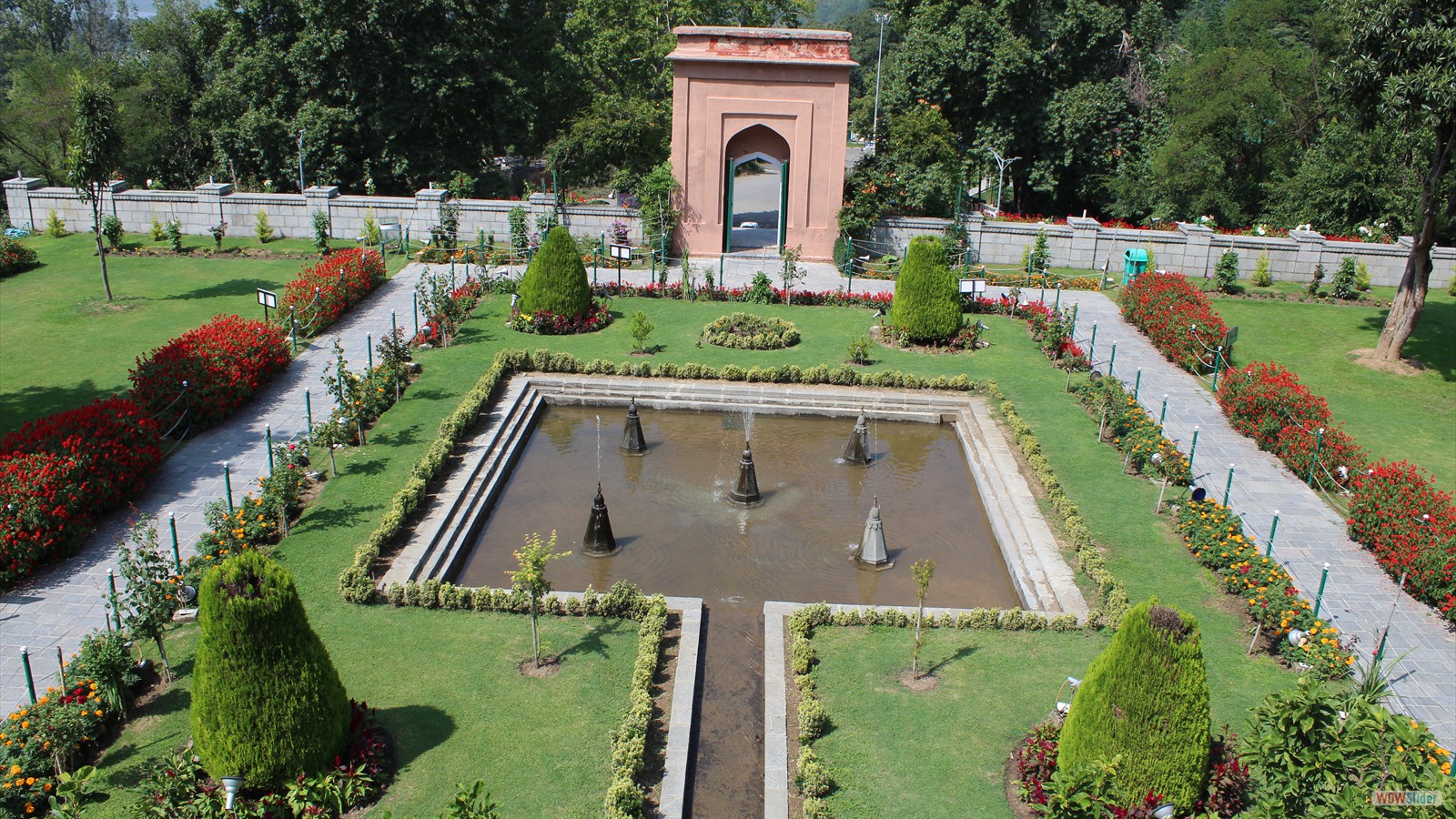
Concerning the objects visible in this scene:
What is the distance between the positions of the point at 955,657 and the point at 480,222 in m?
20.4

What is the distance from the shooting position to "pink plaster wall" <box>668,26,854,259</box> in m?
25.5

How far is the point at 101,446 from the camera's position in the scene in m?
12.5

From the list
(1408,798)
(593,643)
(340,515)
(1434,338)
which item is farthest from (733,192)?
(1408,798)

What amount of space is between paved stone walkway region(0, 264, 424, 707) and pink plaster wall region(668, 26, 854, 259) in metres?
8.97

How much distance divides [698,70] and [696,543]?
53.2 feet

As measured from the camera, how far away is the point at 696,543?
41.7 ft

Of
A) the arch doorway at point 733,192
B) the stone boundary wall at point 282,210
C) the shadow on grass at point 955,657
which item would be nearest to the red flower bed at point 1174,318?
the arch doorway at point 733,192

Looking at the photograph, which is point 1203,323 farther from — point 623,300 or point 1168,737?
point 1168,737

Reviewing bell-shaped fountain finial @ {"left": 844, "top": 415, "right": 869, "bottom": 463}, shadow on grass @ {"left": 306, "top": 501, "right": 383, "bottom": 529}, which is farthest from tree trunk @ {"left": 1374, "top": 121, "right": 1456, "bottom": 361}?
shadow on grass @ {"left": 306, "top": 501, "right": 383, "bottom": 529}

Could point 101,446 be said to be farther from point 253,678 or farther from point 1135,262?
point 1135,262

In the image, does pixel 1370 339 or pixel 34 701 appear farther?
pixel 1370 339

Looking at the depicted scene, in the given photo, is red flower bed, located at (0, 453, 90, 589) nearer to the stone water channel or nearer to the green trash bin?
the stone water channel

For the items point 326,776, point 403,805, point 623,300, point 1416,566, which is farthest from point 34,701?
point 623,300

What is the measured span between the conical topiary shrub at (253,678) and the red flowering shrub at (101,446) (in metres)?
5.63
